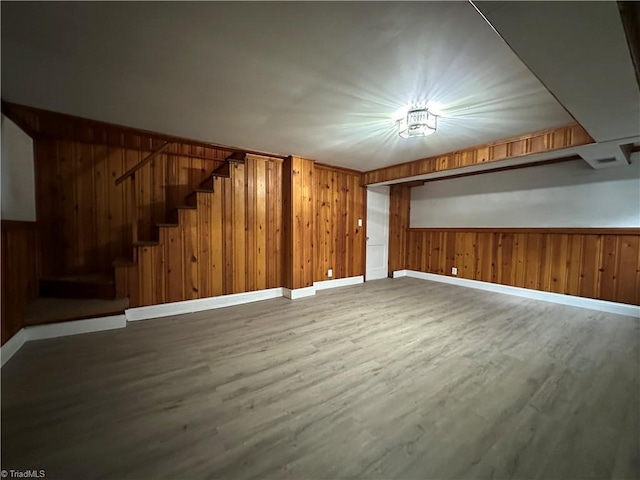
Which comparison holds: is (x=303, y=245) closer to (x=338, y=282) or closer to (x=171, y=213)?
(x=338, y=282)

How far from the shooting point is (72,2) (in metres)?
1.28

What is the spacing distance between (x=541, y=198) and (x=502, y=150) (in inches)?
71.7

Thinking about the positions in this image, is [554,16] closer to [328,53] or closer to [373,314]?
[328,53]

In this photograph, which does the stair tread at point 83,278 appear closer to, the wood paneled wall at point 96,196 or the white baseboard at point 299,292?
the wood paneled wall at point 96,196

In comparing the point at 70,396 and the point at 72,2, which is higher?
the point at 72,2

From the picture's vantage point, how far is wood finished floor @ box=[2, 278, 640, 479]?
1278 millimetres

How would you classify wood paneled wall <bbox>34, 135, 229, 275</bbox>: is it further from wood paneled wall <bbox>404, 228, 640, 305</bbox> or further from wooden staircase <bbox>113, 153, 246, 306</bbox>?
wood paneled wall <bbox>404, 228, 640, 305</bbox>

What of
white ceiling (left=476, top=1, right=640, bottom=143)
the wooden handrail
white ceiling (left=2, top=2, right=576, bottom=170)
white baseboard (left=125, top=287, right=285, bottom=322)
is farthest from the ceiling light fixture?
white baseboard (left=125, top=287, right=285, bottom=322)

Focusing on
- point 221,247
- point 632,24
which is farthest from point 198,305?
point 632,24

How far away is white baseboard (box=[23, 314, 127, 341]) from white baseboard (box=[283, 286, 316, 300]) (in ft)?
6.99

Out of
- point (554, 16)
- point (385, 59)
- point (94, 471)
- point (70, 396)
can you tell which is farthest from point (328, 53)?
point (70, 396)

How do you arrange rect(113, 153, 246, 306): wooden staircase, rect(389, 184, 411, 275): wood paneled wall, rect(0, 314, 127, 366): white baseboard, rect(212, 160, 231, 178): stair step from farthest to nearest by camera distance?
rect(389, 184, 411, 275): wood paneled wall → rect(212, 160, 231, 178): stair step → rect(113, 153, 246, 306): wooden staircase → rect(0, 314, 127, 366): white baseboard

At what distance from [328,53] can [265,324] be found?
2690 mm

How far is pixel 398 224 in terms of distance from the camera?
20.2 feet
